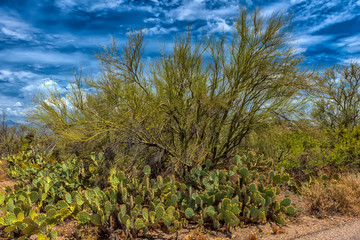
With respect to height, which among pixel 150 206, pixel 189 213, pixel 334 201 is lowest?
pixel 334 201

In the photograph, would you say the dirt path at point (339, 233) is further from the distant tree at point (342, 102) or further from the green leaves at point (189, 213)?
the distant tree at point (342, 102)

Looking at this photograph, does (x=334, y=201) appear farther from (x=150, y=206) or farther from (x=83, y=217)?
(x=83, y=217)

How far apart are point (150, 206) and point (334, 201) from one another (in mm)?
4206

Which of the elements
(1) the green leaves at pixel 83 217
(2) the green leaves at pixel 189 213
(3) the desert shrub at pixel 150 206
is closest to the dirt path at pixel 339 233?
(3) the desert shrub at pixel 150 206

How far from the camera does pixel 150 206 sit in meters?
4.90

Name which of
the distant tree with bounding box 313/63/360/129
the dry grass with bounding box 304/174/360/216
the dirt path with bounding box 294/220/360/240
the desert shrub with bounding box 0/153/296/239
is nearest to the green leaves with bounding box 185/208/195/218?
the desert shrub with bounding box 0/153/296/239

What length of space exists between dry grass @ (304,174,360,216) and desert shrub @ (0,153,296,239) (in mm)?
827

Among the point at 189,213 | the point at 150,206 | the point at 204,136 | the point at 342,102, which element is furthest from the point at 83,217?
the point at 342,102

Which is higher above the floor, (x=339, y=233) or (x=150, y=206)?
(x=150, y=206)

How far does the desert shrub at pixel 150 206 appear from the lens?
443cm

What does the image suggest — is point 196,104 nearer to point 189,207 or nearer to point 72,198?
point 189,207

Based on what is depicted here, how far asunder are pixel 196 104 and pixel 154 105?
1.15m

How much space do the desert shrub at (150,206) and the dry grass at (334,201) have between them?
0.83m

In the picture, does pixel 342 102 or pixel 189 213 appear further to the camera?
pixel 342 102
